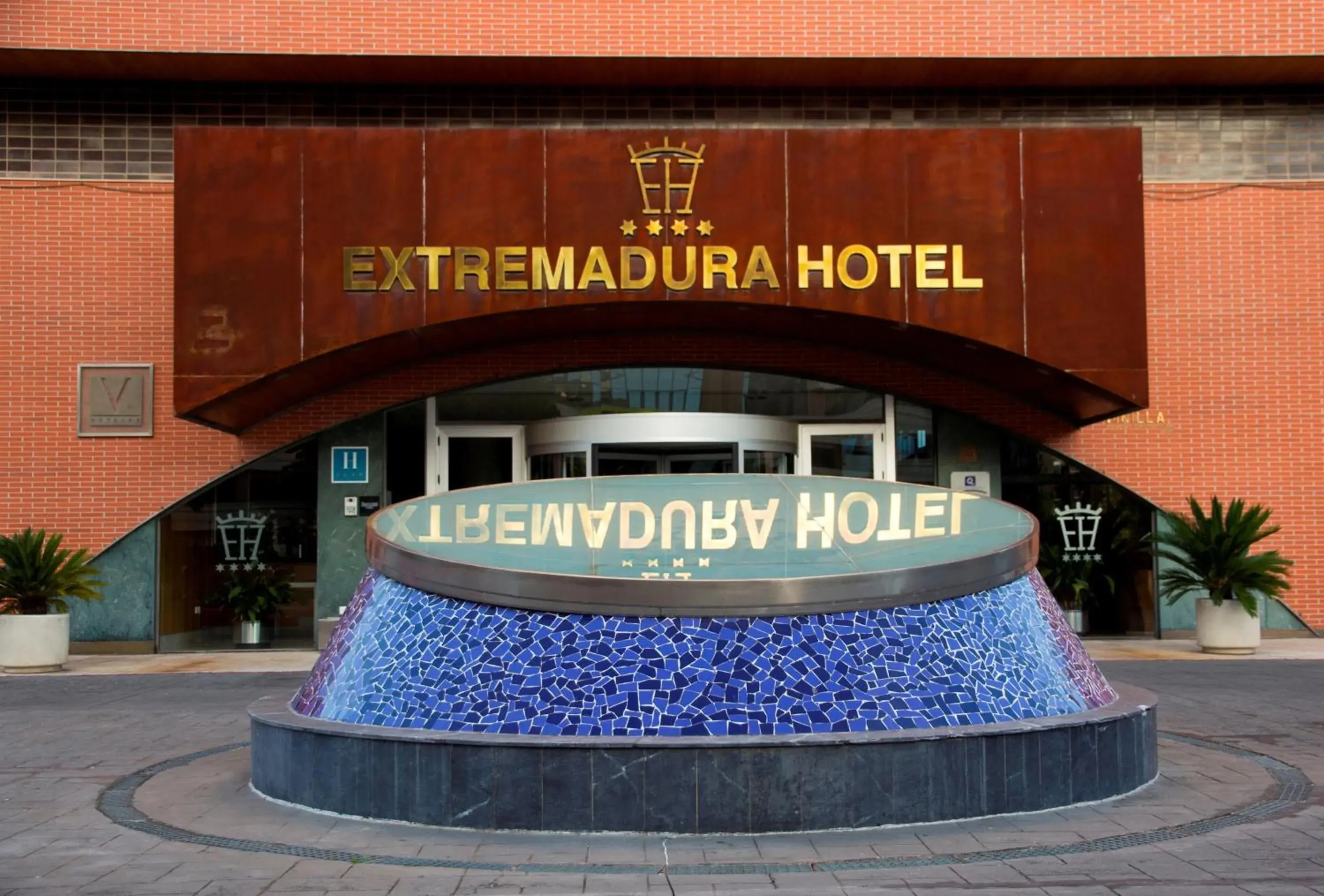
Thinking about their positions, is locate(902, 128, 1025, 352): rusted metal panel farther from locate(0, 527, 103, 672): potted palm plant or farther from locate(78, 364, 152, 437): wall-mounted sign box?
locate(0, 527, 103, 672): potted palm plant

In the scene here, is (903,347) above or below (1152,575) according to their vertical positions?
above

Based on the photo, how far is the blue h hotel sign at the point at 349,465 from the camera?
18.2 metres

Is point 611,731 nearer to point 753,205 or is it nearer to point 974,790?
point 974,790

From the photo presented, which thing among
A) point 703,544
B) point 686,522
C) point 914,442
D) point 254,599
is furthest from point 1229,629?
point 254,599

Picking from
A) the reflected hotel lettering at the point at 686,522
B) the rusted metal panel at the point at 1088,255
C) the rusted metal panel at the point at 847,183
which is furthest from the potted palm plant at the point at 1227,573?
the reflected hotel lettering at the point at 686,522

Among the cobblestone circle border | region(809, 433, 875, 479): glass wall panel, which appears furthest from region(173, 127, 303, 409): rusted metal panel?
the cobblestone circle border

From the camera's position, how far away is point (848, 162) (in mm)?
16141

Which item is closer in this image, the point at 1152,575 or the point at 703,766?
the point at 703,766

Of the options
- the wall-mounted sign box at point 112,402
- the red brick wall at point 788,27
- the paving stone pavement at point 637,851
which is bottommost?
the paving stone pavement at point 637,851

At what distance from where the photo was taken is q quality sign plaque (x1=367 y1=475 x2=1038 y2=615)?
6.90 meters

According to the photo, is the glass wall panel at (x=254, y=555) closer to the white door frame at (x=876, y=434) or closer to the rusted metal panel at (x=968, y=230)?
the white door frame at (x=876, y=434)

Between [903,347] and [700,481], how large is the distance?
27.0 ft

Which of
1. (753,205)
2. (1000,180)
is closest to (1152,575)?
(1000,180)

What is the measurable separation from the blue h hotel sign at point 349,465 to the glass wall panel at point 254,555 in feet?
0.86
